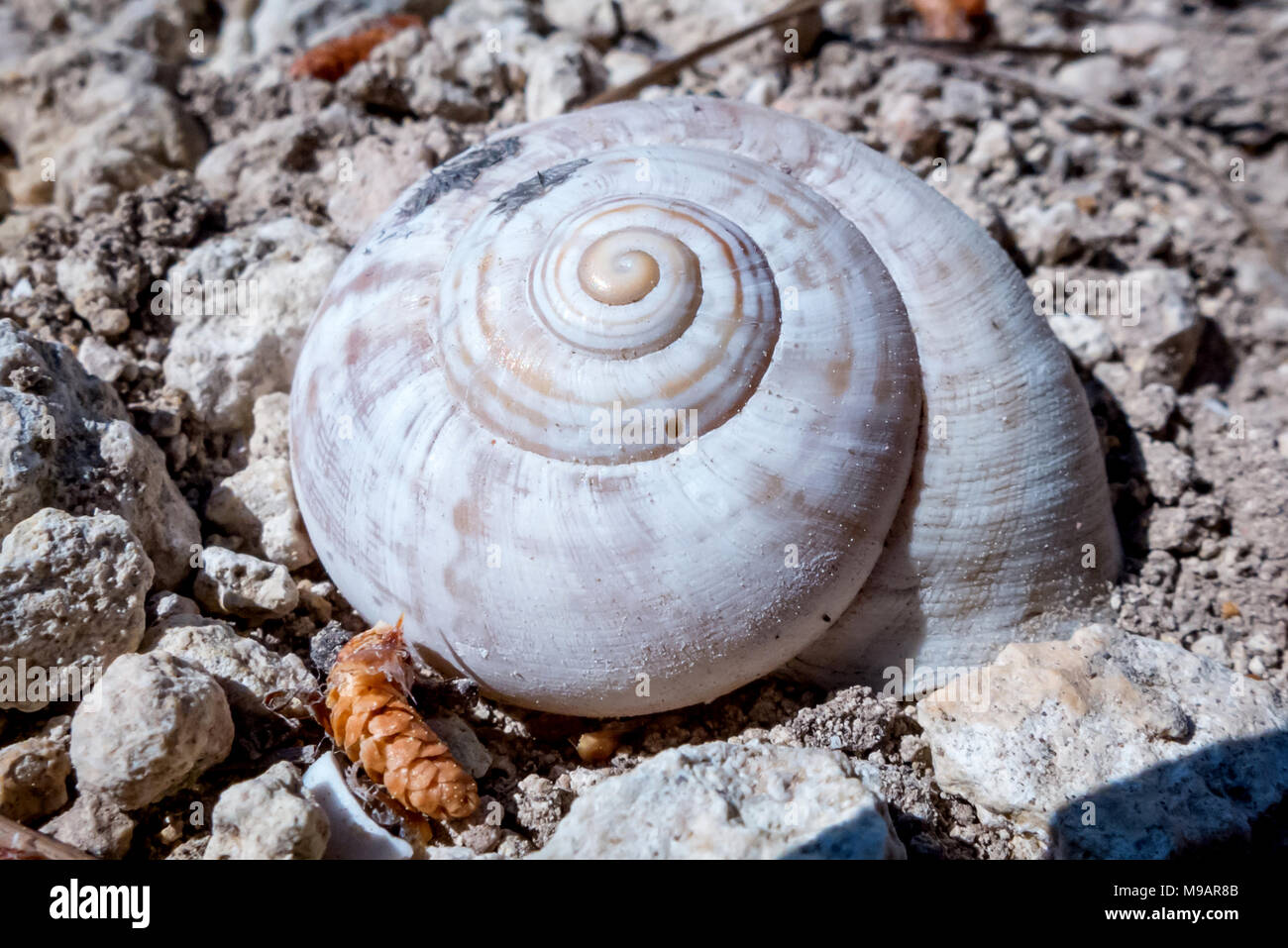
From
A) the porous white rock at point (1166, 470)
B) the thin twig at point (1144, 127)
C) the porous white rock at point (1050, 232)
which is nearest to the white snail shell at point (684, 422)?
the porous white rock at point (1166, 470)

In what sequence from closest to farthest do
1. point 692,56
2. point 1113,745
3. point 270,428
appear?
point 1113,745
point 270,428
point 692,56

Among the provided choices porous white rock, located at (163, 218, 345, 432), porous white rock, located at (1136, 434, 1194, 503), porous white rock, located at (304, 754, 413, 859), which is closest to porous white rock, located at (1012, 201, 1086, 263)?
porous white rock, located at (1136, 434, 1194, 503)

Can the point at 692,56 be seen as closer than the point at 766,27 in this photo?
Yes

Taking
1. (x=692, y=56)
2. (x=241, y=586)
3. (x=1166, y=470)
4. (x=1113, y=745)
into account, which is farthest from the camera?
(x=692, y=56)

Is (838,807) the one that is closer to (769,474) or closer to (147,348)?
(769,474)

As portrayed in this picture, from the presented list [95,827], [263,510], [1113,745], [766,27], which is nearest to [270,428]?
[263,510]

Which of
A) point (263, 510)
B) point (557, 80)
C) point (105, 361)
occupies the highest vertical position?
point (557, 80)

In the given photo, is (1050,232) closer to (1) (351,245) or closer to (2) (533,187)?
(2) (533,187)

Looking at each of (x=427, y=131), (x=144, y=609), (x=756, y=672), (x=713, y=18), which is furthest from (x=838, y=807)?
(x=713, y=18)

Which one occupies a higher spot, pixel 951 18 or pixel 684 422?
pixel 951 18
